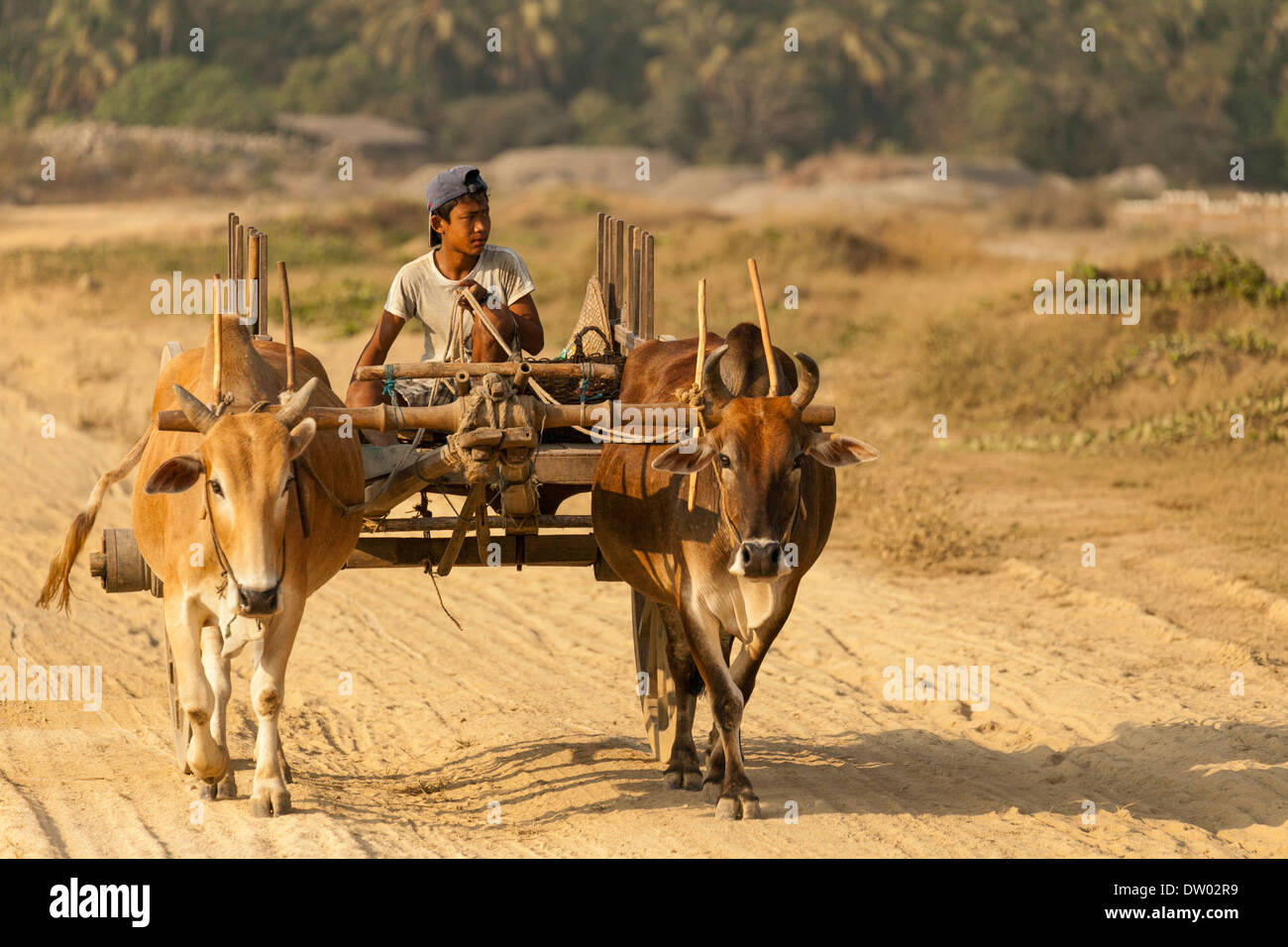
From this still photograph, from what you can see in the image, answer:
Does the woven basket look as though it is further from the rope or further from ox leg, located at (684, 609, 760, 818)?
ox leg, located at (684, 609, 760, 818)

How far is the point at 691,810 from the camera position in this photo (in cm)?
593

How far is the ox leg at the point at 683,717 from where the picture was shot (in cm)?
635

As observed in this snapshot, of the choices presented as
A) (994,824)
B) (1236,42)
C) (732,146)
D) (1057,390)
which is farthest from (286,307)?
(1236,42)

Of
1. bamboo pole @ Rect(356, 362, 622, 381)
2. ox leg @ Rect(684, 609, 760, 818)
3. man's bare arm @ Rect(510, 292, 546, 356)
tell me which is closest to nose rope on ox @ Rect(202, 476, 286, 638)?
bamboo pole @ Rect(356, 362, 622, 381)

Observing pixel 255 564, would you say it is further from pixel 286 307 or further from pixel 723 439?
pixel 723 439

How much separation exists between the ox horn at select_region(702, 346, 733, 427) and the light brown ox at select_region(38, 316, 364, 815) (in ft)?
4.32

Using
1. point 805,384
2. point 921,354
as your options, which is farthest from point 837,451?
point 921,354

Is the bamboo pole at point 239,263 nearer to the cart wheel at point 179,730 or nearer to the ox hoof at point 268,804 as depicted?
the cart wheel at point 179,730

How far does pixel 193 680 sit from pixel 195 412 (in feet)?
3.19

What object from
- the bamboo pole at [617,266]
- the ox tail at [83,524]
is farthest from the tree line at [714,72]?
the ox tail at [83,524]

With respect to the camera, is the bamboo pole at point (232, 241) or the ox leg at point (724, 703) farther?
the bamboo pole at point (232, 241)

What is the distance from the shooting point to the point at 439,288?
7180 mm

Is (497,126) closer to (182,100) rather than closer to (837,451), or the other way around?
(182,100)

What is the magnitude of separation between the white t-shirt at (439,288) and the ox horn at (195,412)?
1.88 m
